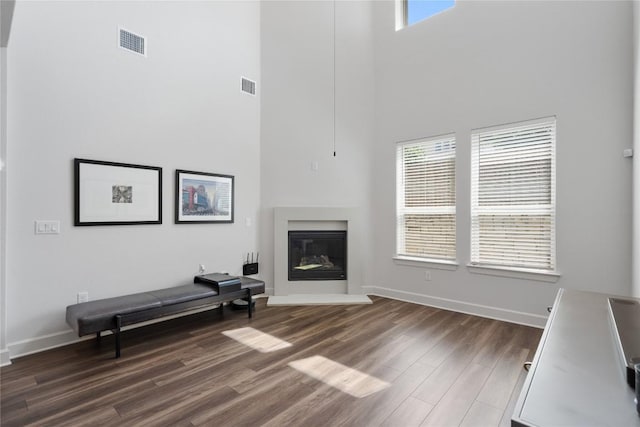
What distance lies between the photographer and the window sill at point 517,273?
345 cm

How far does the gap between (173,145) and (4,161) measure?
5.03ft

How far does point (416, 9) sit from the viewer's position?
4.68 meters

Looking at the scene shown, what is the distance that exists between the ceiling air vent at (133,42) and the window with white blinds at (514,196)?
4059 millimetres

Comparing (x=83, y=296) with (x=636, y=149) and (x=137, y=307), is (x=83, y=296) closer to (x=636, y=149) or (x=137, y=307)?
(x=137, y=307)

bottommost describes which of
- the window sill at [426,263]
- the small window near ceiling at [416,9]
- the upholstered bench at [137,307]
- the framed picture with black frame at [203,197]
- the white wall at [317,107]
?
the upholstered bench at [137,307]

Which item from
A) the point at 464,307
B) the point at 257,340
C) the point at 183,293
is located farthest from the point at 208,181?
the point at 464,307

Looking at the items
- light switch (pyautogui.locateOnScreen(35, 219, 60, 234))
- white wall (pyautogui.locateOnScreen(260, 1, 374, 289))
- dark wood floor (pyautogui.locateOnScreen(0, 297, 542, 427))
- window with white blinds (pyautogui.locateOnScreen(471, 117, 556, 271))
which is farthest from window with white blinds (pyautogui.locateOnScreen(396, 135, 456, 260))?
light switch (pyautogui.locateOnScreen(35, 219, 60, 234))

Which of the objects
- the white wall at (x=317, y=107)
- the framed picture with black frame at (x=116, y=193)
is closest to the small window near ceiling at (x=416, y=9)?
the white wall at (x=317, y=107)

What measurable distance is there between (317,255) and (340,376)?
264cm

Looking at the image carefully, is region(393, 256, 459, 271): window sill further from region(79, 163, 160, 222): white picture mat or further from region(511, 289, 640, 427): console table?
region(79, 163, 160, 222): white picture mat

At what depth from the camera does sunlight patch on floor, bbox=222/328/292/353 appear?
2984 mm

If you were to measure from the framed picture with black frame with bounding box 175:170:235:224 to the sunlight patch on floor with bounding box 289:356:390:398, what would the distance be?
2320 mm

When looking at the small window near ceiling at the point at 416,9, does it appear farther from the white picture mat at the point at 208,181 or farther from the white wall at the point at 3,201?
the white wall at the point at 3,201

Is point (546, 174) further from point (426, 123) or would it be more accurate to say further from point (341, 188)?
point (341, 188)
